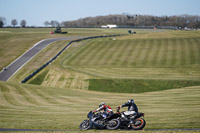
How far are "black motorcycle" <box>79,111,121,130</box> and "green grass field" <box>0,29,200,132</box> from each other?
1824 millimetres

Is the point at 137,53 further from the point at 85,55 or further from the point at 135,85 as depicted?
the point at 135,85

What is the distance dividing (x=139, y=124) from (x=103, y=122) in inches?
101

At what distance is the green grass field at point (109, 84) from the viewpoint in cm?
2381

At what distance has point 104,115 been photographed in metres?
19.5

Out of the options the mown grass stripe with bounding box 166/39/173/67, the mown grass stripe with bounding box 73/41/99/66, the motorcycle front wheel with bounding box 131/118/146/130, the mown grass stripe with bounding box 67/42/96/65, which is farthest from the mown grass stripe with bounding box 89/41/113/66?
the motorcycle front wheel with bounding box 131/118/146/130

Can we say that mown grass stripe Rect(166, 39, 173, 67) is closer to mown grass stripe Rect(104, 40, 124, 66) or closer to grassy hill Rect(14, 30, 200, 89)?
grassy hill Rect(14, 30, 200, 89)

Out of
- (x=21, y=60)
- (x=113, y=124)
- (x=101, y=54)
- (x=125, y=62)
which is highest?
(x=113, y=124)

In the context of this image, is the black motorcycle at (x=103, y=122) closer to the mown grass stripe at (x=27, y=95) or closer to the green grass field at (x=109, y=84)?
the green grass field at (x=109, y=84)

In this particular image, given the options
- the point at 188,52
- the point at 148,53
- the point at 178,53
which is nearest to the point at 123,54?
the point at 148,53

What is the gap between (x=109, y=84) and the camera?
171ft

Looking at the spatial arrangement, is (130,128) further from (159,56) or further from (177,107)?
(159,56)

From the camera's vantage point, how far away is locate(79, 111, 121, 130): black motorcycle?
19125 mm

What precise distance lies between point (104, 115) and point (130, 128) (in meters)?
1.99

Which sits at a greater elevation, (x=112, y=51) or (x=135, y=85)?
(x=112, y=51)
